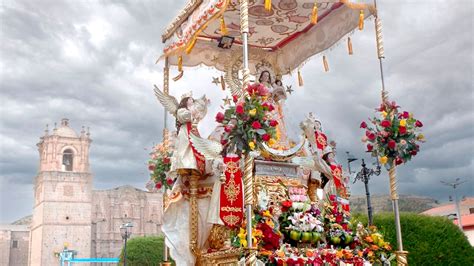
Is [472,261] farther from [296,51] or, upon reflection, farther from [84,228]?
[84,228]

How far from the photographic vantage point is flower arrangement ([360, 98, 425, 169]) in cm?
852

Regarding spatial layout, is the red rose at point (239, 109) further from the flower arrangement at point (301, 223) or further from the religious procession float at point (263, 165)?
the flower arrangement at point (301, 223)

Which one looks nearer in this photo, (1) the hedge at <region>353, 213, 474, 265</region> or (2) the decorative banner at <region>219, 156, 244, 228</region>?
(2) the decorative banner at <region>219, 156, 244, 228</region>

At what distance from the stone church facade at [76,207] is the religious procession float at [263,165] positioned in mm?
58836

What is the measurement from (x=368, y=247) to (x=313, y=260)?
148 centimetres

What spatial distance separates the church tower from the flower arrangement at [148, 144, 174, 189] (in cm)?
5791

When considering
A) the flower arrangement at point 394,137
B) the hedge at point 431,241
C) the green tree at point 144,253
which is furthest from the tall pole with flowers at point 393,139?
the green tree at point 144,253

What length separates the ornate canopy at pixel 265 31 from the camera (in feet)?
31.8

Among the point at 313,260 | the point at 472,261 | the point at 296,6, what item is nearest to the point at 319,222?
the point at 313,260

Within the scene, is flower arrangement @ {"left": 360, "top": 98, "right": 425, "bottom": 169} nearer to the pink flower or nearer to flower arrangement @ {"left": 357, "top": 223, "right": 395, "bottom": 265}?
flower arrangement @ {"left": 357, "top": 223, "right": 395, "bottom": 265}

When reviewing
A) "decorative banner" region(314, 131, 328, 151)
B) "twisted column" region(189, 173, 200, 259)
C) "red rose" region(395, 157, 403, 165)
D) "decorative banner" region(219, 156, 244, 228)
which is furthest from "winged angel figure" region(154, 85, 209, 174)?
"red rose" region(395, 157, 403, 165)

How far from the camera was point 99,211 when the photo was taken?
227 feet

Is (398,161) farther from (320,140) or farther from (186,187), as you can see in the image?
(186,187)

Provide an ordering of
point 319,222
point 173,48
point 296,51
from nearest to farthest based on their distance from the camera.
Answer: point 319,222
point 173,48
point 296,51
